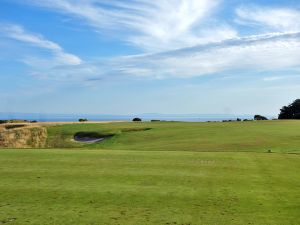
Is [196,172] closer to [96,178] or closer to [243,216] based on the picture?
[96,178]

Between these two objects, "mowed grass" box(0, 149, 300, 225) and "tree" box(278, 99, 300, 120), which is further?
"tree" box(278, 99, 300, 120)

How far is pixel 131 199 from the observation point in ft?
33.2

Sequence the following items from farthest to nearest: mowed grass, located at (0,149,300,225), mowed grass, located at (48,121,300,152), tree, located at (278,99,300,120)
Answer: tree, located at (278,99,300,120)
mowed grass, located at (48,121,300,152)
mowed grass, located at (0,149,300,225)

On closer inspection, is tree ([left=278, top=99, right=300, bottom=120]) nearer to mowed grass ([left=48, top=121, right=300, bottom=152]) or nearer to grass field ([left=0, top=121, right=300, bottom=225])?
mowed grass ([left=48, top=121, right=300, bottom=152])

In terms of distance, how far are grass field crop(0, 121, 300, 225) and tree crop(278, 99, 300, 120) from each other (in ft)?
229

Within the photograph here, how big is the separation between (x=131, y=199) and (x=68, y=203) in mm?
1457

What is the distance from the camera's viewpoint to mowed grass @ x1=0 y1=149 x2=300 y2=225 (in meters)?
8.76

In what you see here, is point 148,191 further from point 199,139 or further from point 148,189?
point 199,139

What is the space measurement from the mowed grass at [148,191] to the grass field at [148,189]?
2cm

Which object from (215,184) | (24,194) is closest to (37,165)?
(24,194)

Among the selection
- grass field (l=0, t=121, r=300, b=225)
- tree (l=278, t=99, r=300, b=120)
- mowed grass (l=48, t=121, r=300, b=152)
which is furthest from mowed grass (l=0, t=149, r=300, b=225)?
tree (l=278, t=99, r=300, b=120)

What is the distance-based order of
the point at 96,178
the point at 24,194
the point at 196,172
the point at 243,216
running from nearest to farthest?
the point at 243,216 < the point at 24,194 < the point at 96,178 < the point at 196,172

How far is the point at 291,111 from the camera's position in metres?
85.2

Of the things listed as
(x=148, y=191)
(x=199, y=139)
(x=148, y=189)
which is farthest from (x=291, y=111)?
(x=148, y=191)
